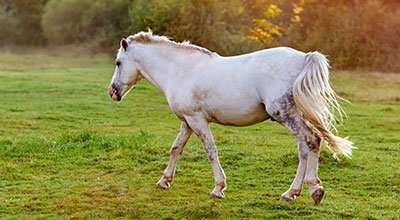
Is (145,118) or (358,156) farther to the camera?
(145,118)

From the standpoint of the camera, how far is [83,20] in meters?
45.6

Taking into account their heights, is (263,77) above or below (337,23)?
above

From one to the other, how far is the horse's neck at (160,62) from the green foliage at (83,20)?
1281 inches

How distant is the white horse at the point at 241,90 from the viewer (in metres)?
7.43

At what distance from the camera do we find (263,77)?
760 centimetres

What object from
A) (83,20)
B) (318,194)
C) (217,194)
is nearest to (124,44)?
(217,194)

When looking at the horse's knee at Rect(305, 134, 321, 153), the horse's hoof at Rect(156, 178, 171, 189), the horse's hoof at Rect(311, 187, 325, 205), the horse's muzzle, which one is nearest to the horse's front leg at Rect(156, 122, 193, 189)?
the horse's hoof at Rect(156, 178, 171, 189)

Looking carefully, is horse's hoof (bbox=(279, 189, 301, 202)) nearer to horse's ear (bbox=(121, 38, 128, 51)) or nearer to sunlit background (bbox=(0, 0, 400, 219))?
sunlit background (bbox=(0, 0, 400, 219))

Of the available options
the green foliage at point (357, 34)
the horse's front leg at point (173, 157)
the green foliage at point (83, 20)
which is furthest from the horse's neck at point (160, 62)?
the green foliage at point (83, 20)

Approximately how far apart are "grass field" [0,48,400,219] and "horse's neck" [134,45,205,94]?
1.31 m

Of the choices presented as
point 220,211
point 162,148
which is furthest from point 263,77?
point 162,148

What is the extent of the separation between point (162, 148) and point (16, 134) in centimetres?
367

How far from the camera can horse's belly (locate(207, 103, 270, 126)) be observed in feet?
25.6

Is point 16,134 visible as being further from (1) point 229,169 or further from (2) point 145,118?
(1) point 229,169
